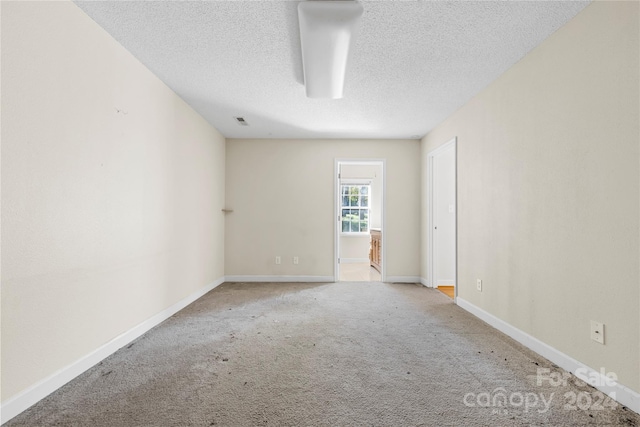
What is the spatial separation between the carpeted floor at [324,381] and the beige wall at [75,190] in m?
0.36

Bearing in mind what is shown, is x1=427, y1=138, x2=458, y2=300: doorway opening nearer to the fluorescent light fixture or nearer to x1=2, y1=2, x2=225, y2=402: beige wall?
the fluorescent light fixture

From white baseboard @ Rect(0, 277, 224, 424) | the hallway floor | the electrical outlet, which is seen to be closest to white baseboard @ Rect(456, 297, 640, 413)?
the electrical outlet

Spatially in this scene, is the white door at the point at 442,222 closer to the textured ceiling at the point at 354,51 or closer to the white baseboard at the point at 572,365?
the textured ceiling at the point at 354,51

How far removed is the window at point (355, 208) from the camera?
7.78 metres

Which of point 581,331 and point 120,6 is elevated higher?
point 120,6

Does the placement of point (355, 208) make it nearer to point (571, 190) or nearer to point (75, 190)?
point (571, 190)

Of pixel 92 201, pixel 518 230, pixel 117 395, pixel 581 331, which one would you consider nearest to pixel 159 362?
pixel 117 395

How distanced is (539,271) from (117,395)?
9.69 feet

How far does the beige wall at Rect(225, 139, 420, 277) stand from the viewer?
499 cm

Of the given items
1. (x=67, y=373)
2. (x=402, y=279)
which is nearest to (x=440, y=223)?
(x=402, y=279)

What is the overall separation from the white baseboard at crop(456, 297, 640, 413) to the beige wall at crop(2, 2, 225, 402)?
126 inches

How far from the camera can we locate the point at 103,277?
2.16m

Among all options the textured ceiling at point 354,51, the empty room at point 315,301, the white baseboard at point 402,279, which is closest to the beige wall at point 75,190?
the empty room at point 315,301

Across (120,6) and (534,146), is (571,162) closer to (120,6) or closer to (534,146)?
(534,146)
